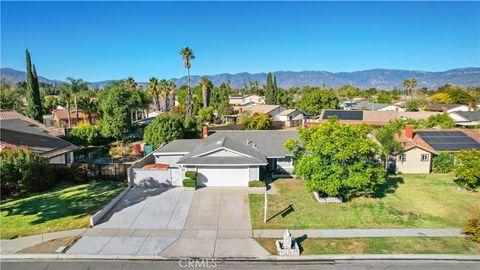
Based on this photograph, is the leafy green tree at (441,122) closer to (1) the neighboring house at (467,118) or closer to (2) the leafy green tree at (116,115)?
(1) the neighboring house at (467,118)

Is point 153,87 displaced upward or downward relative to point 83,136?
upward

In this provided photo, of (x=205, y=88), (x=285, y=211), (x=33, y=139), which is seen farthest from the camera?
(x=205, y=88)

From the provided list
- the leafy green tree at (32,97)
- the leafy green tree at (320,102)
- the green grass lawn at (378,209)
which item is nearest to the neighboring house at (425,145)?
the green grass lawn at (378,209)

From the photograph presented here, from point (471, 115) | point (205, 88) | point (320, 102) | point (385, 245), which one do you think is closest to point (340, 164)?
point (385, 245)

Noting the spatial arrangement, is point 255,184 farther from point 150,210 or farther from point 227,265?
point 227,265

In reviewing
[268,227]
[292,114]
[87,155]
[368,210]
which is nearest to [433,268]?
[368,210]

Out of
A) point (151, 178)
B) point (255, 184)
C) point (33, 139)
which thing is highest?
point (33, 139)

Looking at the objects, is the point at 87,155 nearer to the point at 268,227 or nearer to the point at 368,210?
the point at 268,227
